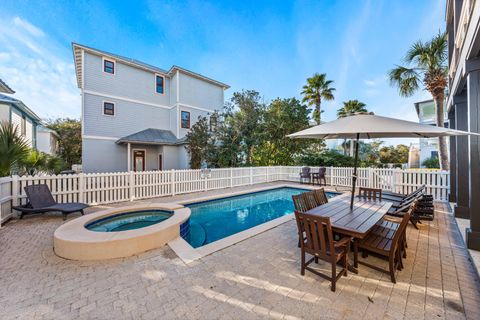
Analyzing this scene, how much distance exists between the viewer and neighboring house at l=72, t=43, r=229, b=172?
42.0 ft

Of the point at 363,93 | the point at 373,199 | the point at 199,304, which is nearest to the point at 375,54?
the point at 363,93

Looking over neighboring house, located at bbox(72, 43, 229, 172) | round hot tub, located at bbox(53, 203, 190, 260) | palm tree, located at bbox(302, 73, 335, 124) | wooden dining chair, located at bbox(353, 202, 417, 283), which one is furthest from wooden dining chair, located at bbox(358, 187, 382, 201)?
palm tree, located at bbox(302, 73, 335, 124)

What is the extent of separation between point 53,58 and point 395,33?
21957mm

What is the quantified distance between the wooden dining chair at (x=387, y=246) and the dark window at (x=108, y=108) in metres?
15.8

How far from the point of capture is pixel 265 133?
14.4 metres

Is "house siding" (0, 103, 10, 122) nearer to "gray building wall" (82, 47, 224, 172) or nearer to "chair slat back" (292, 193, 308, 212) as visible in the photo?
"gray building wall" (82, 47, 224, 172)

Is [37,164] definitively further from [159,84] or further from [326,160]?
[326,160]

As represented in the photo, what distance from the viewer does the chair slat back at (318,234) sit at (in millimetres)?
2549

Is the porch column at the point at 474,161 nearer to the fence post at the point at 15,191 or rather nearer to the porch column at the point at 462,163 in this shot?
the porch column at the point at 462,163

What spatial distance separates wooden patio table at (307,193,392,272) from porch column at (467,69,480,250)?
4.17 ft

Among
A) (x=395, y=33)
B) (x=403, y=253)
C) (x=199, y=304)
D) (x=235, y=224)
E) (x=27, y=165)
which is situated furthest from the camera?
(x=395, y=33)

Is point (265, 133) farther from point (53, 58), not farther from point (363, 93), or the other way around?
point (53, 58)

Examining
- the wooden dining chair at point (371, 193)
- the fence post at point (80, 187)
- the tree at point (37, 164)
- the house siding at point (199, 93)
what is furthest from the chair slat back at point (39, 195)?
the house siding at point (199, 93)

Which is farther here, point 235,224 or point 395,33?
point 395,33
